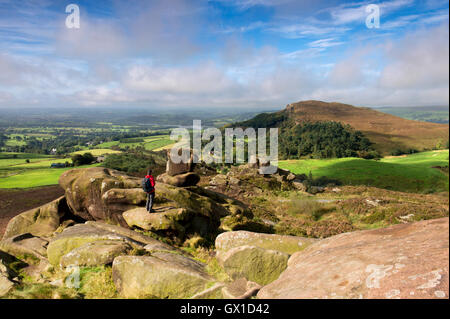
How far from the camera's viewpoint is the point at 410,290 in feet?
12.9

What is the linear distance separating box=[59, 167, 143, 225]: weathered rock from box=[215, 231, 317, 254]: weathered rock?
25.1 ft

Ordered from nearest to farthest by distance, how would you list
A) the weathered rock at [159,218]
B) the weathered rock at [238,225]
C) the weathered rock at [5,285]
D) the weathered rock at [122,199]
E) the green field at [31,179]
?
the weathered rock at [5,285] → the weathered rock at [159,218] → the weathered rock at [122,199] → the weathered rock at [238,225] → the green field at [31,179]

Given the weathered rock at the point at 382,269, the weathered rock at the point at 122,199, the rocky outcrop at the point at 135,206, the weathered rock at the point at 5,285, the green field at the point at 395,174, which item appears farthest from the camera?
the green field at the point at 395,174

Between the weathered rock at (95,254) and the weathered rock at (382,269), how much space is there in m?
6.19

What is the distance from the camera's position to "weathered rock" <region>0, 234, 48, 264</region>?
→ 12.5 meters

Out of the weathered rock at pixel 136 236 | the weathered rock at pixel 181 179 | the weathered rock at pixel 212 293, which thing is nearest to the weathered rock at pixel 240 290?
the weathered rock at pixel 212 293

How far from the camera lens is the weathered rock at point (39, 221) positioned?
1761 centimetres

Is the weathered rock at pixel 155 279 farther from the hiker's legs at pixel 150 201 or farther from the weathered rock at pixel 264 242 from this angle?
the hiker's legs at pixel 150 201

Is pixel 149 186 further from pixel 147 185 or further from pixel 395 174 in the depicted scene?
pixel 395 174

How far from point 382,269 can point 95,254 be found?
9.53 meters

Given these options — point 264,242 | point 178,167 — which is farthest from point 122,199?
point 264,242

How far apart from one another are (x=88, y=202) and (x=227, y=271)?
1402cm

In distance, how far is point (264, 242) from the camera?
10.3 m
